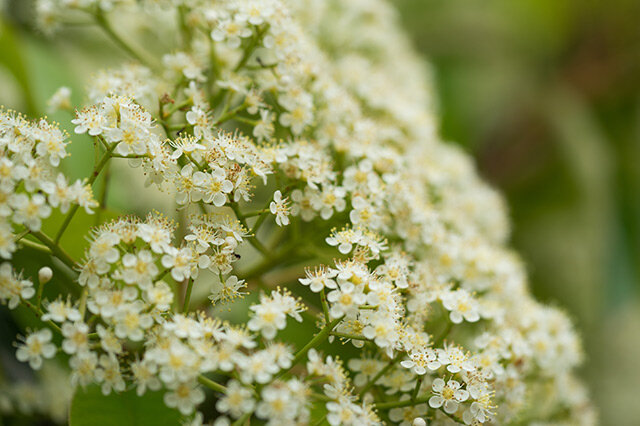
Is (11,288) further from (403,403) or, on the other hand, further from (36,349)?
(403,403)

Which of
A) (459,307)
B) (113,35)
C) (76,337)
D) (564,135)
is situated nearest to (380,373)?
(459,307)

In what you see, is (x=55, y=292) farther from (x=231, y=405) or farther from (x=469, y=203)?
(x=469, y=203)

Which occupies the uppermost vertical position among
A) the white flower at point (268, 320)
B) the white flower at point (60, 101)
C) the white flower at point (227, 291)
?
the white flower at point (60, 101)

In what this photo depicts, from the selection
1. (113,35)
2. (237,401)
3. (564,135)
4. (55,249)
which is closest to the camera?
(237,401)

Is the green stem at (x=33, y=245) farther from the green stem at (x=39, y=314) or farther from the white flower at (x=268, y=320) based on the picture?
the white flower at (x=268, y=320)

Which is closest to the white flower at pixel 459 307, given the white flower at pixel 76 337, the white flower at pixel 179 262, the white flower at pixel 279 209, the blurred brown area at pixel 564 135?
the white flower at pixel 279 209

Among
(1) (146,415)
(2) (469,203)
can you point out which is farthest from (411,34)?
(1) (146,415)
